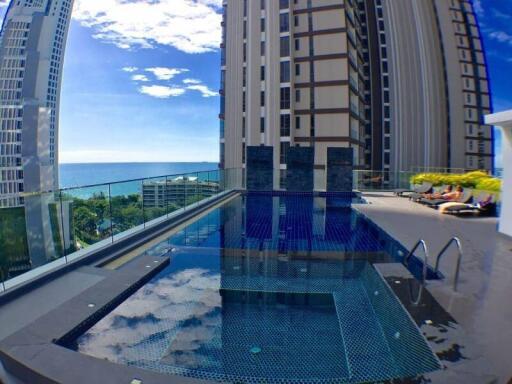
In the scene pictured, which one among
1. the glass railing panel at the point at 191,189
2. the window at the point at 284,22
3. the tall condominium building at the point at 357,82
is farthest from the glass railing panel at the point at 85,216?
the window at the point at 284,22

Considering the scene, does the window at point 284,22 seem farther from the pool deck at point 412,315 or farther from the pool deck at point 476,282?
the pool deck at point 412,315

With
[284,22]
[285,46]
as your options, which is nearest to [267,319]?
[285,46]

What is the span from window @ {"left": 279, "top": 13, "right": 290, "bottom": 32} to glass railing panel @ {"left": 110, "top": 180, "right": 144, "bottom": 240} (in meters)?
25.1

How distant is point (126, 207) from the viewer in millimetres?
6688

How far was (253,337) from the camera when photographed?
12.1 feet

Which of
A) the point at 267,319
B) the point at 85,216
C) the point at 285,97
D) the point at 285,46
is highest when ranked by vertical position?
the point at 285,46

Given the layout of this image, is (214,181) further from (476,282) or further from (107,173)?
(107,173)

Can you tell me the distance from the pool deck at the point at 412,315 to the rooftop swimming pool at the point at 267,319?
209 mm

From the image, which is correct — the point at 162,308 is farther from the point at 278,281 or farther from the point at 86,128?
the point at 86,128

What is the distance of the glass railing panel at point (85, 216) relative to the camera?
196 inches

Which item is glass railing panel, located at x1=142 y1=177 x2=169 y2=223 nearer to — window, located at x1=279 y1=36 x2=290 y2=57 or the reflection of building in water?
the reflection of building in water

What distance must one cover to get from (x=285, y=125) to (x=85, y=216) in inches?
935

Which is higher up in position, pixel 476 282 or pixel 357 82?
pixel 357 82

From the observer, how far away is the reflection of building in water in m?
7.69
